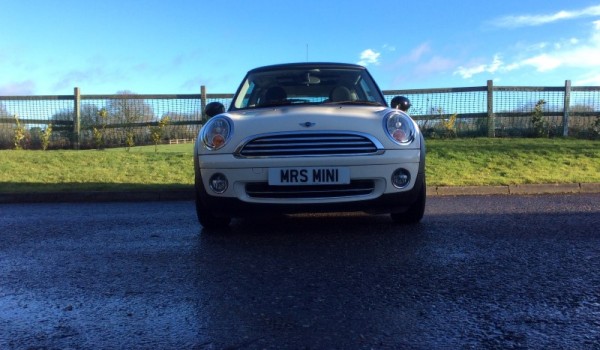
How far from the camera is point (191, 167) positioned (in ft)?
31.0

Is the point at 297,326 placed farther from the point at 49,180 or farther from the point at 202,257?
the point at 49,180

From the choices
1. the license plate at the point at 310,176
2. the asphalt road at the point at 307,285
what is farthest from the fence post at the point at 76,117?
the license plate at the point at 310,176

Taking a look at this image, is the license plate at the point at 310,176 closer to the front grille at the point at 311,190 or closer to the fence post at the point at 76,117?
the front grille at the point at 311,190

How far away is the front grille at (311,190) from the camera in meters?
3.67

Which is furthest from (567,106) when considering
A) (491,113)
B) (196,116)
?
(196,116)

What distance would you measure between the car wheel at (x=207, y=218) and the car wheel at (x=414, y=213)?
157cm

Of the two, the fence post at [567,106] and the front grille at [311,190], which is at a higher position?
the fence post at [567,106]

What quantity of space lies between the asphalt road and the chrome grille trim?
684mm

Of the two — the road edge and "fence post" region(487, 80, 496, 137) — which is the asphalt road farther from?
"fence post" region(487, 80, 496, 137)

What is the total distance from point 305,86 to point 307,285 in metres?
3.03

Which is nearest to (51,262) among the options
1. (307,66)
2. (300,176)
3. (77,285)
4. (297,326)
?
(77,285)

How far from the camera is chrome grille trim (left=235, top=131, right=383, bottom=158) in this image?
3668 mm

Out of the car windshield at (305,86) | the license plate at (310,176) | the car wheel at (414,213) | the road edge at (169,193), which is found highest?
the car windshield at (305,86)

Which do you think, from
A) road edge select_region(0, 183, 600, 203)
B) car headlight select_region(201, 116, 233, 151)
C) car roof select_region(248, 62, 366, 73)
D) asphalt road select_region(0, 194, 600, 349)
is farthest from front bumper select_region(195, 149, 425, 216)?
road edge select_region(0, 183, 600, 203)
